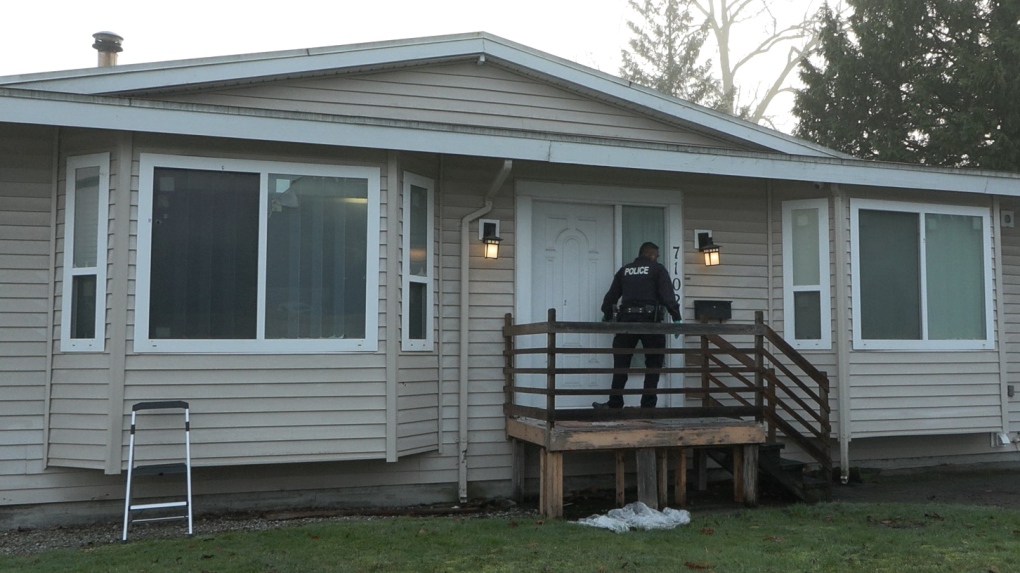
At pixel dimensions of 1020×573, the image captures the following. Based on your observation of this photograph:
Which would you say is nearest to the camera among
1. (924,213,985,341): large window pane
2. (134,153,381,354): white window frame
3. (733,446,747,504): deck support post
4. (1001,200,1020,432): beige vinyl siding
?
(134,153,381,354): white window frame

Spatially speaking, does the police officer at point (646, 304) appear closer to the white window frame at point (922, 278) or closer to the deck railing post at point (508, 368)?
the deck railing post at point (508, 368)

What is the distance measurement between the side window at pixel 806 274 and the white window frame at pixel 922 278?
0.89 feet

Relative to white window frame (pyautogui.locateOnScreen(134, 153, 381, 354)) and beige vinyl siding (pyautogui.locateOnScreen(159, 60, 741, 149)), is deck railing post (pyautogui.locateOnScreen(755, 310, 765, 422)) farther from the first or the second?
white window frame (pyautogui.locateOnScreen(134, 153, 381, 354))

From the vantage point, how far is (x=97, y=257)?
23.3ft

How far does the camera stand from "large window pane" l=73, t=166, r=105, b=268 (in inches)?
282

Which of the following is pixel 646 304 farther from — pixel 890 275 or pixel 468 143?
pixel 890 275

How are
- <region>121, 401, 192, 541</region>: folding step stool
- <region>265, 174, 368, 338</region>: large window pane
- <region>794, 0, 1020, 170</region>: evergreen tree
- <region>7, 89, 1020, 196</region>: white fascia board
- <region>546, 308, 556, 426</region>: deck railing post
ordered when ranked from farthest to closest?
1. <region>794, 0, 1020, 170</region>: evergreen tree
2. <region>265, 174, 368, 338</region>: large window pane
3. <region>546, 308, 556, 426</region>: deck railing post
4. <region>7, 89, 1020, 196</region>: white fascia board
5. <region>121, 401, 192, 541</region>: folding step stool

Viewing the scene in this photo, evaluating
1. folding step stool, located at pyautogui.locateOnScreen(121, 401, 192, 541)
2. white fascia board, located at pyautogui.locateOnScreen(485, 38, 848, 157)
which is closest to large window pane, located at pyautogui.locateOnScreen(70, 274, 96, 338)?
folding step stool, located at pyautogui.locateOnScreen(121, 401, 192, 541)

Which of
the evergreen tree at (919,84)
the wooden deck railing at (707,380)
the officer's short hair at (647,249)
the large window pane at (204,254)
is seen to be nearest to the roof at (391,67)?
the large window pane at (204,254)

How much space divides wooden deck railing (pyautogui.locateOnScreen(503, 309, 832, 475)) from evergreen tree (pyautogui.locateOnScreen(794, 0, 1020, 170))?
33.7 feet

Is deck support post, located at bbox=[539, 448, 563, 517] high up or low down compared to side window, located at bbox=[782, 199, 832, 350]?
down

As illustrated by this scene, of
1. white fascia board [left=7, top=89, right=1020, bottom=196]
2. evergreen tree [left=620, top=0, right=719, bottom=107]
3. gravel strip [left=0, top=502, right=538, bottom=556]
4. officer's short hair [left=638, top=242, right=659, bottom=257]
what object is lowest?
gravel strip [left=0, top=502, right=538, bottom=556]

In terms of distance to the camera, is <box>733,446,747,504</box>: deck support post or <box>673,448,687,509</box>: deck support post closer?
<box>673,448,687,509</box>: deck support post

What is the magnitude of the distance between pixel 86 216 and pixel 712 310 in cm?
561
